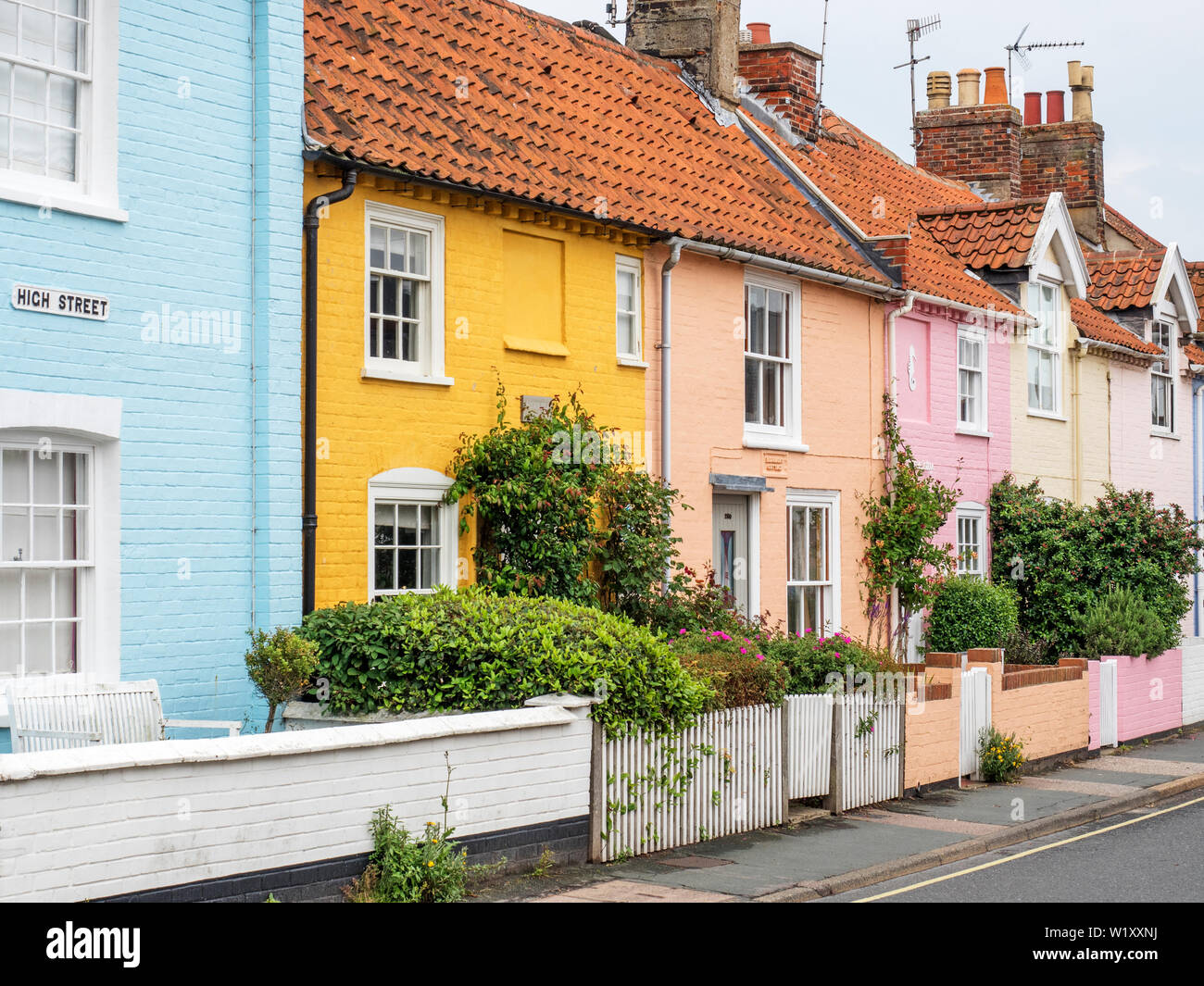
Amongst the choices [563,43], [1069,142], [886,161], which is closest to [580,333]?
[563,43]

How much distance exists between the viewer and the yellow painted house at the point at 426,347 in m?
12.8

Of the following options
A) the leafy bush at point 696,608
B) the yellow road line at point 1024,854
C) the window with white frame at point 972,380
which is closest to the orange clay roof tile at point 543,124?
the window with white frame at point 972,380

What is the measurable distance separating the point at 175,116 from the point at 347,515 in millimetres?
3511

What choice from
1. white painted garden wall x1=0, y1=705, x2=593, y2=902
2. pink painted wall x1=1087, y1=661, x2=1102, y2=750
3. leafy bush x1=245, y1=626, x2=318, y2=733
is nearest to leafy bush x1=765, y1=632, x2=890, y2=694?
white painted garden wall x1=0, y1=705, x2=593, y2=902

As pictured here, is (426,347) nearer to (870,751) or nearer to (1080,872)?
(870,751)

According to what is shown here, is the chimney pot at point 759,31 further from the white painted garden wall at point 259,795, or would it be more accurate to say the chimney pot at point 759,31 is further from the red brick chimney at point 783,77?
the white painted garden wall at point 259,795

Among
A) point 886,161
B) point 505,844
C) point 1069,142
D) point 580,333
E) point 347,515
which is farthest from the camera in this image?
point 1069,142

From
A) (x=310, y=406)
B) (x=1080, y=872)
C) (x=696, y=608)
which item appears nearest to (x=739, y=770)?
(x=1080, y=872)

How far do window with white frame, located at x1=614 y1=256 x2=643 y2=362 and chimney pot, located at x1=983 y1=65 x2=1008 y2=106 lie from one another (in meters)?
15.8

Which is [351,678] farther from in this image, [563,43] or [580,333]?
[563,43]

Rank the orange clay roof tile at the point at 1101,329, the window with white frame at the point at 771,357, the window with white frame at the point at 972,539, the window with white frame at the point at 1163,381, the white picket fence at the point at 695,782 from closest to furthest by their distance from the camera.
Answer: the white picket fence at the point at 695,782, the window with white frame at the point at 771,357, the window with white frame at the point at 972,539, the orange clay roof tile at the point at 1101,329, the window with white frame at the point at 1163,381

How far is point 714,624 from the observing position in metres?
15.7

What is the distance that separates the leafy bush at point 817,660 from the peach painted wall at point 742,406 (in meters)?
2.44

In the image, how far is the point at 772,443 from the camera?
18.3 m
